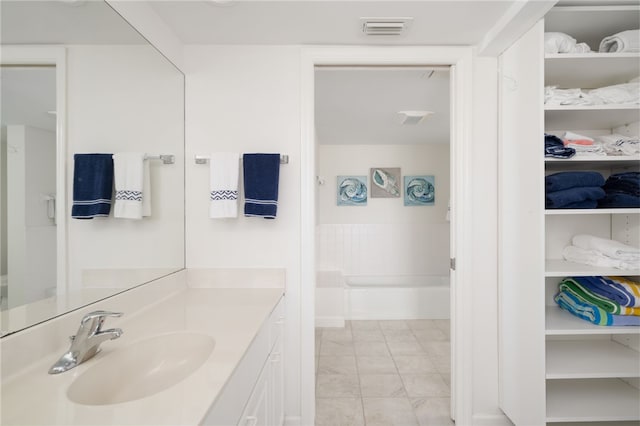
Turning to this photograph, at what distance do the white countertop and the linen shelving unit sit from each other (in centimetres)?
155

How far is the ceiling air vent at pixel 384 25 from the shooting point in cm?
152

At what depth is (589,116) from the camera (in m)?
1.63

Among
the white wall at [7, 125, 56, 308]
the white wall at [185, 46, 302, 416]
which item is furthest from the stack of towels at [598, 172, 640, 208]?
the white wall at [7, 125, 56, 308]

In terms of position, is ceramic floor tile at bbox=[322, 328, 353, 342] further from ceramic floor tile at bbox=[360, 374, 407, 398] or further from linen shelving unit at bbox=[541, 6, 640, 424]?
linen shelving unit at bbox=[541, 6, 640, 424]

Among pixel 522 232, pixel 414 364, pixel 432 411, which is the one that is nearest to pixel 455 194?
pixel 522 232

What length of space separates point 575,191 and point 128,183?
7.48 ft

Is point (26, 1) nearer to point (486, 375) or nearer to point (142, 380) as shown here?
point (142, 380)

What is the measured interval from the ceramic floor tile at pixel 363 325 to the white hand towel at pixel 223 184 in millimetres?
2437

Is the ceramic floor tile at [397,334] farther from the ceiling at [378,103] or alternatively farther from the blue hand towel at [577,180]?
the ceiling at [378,103]

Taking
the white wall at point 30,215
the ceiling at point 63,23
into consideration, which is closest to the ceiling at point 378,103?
the ceiling at point 63,23

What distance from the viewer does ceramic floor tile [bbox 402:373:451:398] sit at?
7.21 ft

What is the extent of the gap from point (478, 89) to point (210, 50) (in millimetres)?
1640

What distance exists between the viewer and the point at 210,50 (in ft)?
5.86

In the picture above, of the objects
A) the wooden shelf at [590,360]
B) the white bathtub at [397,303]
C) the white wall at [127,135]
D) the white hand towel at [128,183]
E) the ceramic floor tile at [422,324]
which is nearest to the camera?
the white wall at [127,135]
